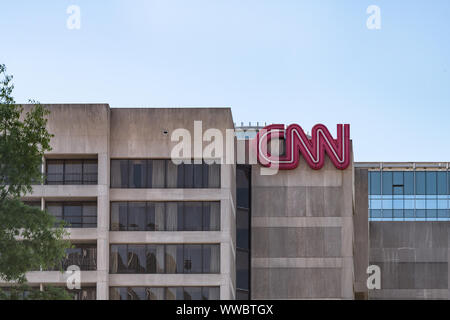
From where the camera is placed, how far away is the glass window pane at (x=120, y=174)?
71.2 meters

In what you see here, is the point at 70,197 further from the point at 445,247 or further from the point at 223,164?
the point at 445,247

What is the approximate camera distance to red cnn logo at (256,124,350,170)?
256 feet

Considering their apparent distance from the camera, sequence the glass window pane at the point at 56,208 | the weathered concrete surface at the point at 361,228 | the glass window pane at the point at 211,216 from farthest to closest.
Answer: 1. the weathered concrete surface at the point at 361,228
2. the glass window pane at the point at 56,208
3. the glass window pane at the point at 211,216

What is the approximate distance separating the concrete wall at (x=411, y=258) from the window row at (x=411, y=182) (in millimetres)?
25461

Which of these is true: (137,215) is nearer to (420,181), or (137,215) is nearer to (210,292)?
(210,292)

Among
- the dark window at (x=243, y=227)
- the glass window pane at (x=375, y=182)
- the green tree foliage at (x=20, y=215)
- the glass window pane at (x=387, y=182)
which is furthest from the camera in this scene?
the glass window pane at (x=387, y=182)

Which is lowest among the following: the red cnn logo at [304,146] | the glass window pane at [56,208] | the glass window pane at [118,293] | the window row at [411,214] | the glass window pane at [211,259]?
the glass window pane at [118,293]

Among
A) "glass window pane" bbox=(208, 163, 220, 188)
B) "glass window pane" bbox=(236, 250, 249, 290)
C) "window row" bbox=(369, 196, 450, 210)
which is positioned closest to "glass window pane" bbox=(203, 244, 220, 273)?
"glass window pane" bbox=(208, 163, 220, 188)

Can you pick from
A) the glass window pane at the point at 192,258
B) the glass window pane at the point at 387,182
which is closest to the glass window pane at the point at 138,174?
the glass window pane at the point at 192,258

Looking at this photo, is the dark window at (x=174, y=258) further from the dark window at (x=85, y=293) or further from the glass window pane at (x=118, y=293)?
the dark window at (x=85, y=293)

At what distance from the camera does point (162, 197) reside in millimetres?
70562

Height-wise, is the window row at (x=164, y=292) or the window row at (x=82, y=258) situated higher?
the window row at (x=82, y=258)
